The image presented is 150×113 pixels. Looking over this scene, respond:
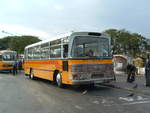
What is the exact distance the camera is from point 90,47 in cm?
1165

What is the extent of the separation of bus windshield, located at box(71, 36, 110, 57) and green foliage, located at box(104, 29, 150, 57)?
3244 centimetres

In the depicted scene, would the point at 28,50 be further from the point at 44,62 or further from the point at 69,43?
the point at 69,43

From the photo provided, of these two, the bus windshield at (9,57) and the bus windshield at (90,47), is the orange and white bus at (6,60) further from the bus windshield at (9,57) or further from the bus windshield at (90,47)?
the bus windshield at (90,47)

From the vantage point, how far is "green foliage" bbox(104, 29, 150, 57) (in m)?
44.8

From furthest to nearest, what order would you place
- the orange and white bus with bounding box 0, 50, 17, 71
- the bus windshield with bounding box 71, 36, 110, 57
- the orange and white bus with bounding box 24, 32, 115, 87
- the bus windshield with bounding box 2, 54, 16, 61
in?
the bus windshield with bounding box 2, 54, 16, 61, the orange and white bus with bounding box 0, 50, 17, 71, the bus windshield with bounding box 71, 36, 110, 57, the orange and white bus with bounding box 24, 32, 115, 87

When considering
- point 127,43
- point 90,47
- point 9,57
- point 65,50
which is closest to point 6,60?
point 9,57

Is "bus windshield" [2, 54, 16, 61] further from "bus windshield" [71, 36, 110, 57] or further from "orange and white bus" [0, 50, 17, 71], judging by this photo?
"bus windshield" [71, 36, 110, 57]

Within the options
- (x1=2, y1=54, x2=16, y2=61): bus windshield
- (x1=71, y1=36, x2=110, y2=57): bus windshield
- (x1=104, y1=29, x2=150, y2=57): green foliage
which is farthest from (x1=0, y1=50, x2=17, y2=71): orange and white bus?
(x1=104, y1=29, x2=150, y2=57): green foliage

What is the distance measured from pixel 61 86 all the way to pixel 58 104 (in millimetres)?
4597

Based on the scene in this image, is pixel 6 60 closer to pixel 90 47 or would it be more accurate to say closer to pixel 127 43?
pixel 90 47

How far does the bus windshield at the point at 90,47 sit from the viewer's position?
37.3 feet

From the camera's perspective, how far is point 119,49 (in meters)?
45.3

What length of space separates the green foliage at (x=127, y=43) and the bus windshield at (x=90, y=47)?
32.4 metres

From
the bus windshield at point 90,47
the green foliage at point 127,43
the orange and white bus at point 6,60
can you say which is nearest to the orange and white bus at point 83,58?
the bus windshield at point 90,47
